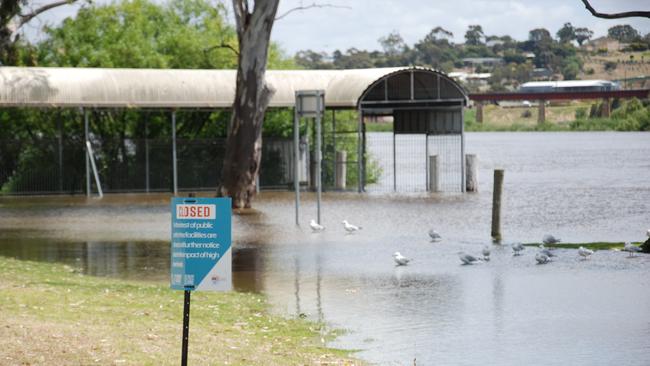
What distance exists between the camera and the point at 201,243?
10602mm

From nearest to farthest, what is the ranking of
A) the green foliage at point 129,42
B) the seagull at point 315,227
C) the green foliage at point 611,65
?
the seagull at point 315,227 → the green foliage at point 129,42 → the green foliage at point 611,65

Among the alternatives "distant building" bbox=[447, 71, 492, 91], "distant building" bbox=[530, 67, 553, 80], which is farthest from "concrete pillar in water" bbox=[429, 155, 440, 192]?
"distant building" bbox=[530, 67, 553, 80]

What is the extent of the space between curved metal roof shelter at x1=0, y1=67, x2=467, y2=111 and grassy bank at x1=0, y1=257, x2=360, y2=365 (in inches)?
795

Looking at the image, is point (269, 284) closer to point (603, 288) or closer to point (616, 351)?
point (603, 288)

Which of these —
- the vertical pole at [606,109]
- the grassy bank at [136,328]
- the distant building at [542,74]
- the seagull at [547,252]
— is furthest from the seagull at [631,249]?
the distant building at [542,74]

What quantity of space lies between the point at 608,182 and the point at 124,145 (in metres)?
19.1

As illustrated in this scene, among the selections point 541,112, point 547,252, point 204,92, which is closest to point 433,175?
point 204,92

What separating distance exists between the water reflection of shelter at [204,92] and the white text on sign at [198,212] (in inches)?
1142

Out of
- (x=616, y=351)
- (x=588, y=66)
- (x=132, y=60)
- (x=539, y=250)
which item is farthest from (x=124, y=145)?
(x=588, y=66)

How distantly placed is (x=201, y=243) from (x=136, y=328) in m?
4.10

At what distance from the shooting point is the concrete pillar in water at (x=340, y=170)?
43.3 metres

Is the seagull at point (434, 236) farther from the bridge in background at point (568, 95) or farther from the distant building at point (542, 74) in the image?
the distant building at point (542, 74)

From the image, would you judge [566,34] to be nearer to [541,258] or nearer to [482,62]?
[482,62]

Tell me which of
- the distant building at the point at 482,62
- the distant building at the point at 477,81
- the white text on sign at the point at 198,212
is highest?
the distant building at the point at 482,62
